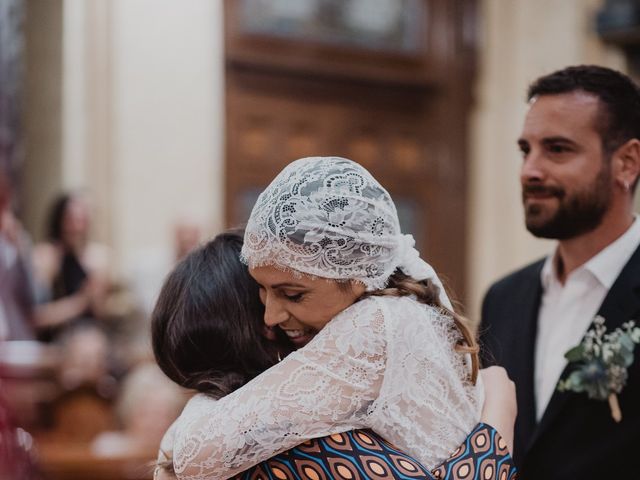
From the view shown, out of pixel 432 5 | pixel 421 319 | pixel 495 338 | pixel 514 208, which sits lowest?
pixel 514 208

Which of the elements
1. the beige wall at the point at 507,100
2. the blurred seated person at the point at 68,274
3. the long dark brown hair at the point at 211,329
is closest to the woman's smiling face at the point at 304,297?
the long dark brown hair at the point at 211,329

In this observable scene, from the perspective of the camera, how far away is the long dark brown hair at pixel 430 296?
2021mm

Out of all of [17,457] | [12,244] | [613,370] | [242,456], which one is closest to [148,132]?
[12,244]

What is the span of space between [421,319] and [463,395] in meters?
0.20

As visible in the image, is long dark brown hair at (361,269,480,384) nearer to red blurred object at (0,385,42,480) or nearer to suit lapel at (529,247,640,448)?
suit lapel at (529,247,640,448)

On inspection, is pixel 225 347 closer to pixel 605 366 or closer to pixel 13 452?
pixel 605 366

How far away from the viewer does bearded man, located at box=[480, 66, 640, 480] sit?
271 cm

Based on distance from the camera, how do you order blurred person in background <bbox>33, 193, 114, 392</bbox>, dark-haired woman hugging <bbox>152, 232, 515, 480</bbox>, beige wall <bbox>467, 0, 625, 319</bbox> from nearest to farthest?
dark-haired woman hugging <bbox>152, 232, 515, 480</bbox>
blurred person in background <bbox>33, 193, 114, 392</bbox>
beige wall <bbox>467, 0, 625, 319</bbox>

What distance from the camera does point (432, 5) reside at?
9078mm

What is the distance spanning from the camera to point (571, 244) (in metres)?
2.93

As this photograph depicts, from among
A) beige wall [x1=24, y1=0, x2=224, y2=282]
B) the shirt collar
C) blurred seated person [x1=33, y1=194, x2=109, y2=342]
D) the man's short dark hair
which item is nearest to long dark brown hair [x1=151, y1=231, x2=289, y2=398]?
the shirt collar

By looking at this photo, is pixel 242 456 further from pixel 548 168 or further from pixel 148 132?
pixel 148 132

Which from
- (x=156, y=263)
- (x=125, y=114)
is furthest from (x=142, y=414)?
(x=125, y=114)

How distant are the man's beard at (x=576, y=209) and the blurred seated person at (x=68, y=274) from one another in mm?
3999
